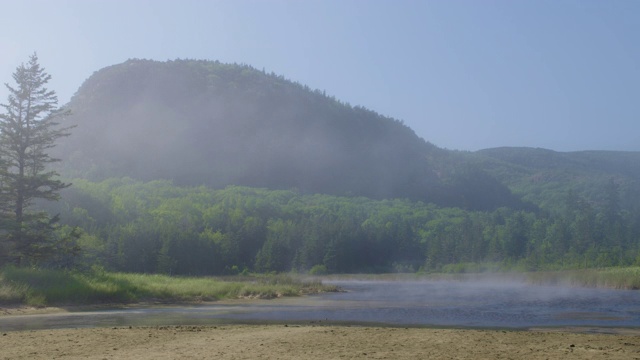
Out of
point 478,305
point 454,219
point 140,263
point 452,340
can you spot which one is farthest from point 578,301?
point 454,219

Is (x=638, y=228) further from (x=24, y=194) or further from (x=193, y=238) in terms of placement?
(x=24, y=194)

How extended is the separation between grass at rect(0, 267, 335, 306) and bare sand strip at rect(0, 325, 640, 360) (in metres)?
12.6

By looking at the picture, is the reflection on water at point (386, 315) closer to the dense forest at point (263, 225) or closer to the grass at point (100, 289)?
the grass at point (100, 289)

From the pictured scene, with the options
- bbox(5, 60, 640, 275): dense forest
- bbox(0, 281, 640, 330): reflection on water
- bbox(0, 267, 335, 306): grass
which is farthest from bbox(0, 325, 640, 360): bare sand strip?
bbox(5, 60, 640, 275): dense forest

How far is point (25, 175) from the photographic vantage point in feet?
148

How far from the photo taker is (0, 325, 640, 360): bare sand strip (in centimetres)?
1761

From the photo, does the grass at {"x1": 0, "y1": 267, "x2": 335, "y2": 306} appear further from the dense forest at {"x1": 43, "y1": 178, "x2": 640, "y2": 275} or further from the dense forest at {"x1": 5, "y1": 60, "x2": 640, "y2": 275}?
the dense forest at {"x1": 43, "y1": 178, "x2": 640, "y2": 275}

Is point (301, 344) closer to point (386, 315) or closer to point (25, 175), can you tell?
point (386, 315)

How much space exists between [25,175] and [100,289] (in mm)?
11903

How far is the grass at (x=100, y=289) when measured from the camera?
3400 cm

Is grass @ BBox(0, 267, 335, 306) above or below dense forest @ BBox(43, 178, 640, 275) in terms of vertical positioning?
below

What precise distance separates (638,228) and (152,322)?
133700 millimetres

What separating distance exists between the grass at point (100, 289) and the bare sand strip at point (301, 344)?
12.6 m

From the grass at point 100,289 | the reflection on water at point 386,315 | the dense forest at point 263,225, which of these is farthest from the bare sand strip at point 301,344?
the dense forest at point 263,225
